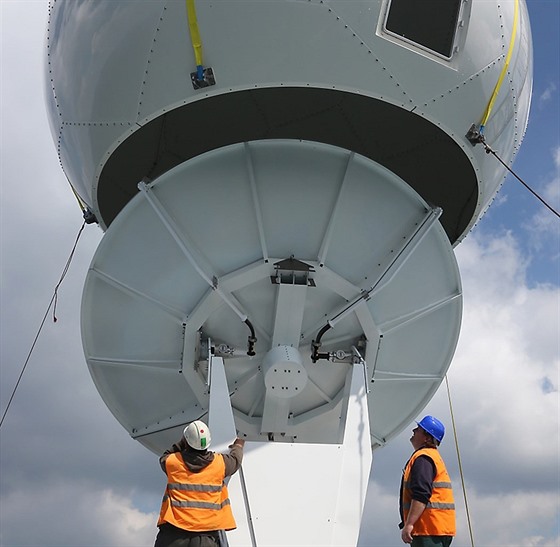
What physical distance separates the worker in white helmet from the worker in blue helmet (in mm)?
1289

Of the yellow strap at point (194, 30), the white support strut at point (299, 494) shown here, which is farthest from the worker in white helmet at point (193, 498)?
the yellow strap at point (194, 30)

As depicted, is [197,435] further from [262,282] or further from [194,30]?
[194,30]

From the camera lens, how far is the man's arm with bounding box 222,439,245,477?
17.1ft

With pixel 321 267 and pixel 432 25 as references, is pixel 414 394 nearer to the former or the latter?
pixel 321 267

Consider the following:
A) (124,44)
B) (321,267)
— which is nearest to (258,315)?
(321,267)

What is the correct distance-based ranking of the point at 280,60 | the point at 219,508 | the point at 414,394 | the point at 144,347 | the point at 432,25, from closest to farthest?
1. the point at 219,508
2. the point at 280,60
3. the point at 432,25
4. the point at 144,347
5. the point at 414,394

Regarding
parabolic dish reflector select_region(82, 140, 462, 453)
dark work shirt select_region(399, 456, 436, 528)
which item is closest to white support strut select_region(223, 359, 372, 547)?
parabolic dish reflector select_region(82, 140, 462, 453)

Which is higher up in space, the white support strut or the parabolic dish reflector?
the parabolic dish reflector

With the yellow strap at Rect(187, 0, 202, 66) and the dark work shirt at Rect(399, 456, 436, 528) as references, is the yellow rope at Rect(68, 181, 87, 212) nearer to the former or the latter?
the yellow strap at Rect(187, 0, 202, 66)

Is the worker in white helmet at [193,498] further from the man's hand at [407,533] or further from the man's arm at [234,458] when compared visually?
the man's hand at [407,533]

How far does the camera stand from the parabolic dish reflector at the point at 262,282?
263 inches

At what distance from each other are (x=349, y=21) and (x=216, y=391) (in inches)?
136

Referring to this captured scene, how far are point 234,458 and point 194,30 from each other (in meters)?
3.61

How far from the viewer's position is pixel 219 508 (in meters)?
4.82
